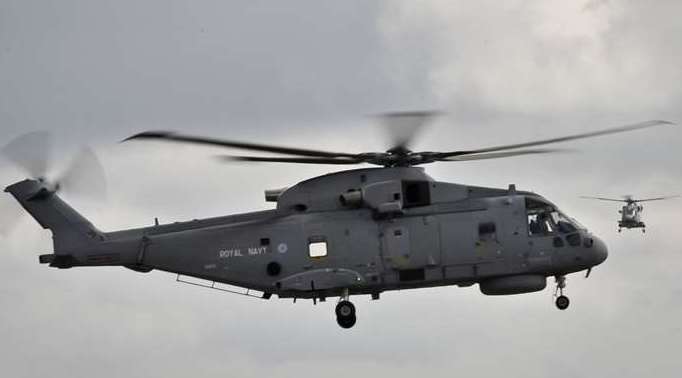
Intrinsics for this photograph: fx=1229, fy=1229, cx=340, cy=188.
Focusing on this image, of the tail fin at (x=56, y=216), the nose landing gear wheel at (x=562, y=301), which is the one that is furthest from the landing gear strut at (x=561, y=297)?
the tail fin at (x=56, y=216)

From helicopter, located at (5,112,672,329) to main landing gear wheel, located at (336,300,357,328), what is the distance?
30 millimetres

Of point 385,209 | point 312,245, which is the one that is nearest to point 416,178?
point 385,209

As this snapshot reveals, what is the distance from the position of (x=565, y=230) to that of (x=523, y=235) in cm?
146

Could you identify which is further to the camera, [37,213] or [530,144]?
[37,213]

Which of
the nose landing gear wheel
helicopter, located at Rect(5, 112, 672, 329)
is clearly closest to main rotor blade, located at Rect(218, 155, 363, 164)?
helicopter, located at Rect(5, 112, 672, 329)

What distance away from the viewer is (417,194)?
36625 millimetres

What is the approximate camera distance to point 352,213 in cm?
3662

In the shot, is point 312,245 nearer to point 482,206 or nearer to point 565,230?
point 482,206

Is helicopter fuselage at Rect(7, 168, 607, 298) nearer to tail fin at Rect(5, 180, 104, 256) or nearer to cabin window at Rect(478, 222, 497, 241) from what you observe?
cabin window at Rect(478, 222, 497, 241)

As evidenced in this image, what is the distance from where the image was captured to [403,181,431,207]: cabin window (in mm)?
36562

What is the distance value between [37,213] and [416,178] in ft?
38.9

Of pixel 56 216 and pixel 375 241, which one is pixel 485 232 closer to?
pixel 375 241

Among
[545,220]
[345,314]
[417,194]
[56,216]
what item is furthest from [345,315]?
[56,216]

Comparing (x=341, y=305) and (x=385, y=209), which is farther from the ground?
(x=385, y=209)
